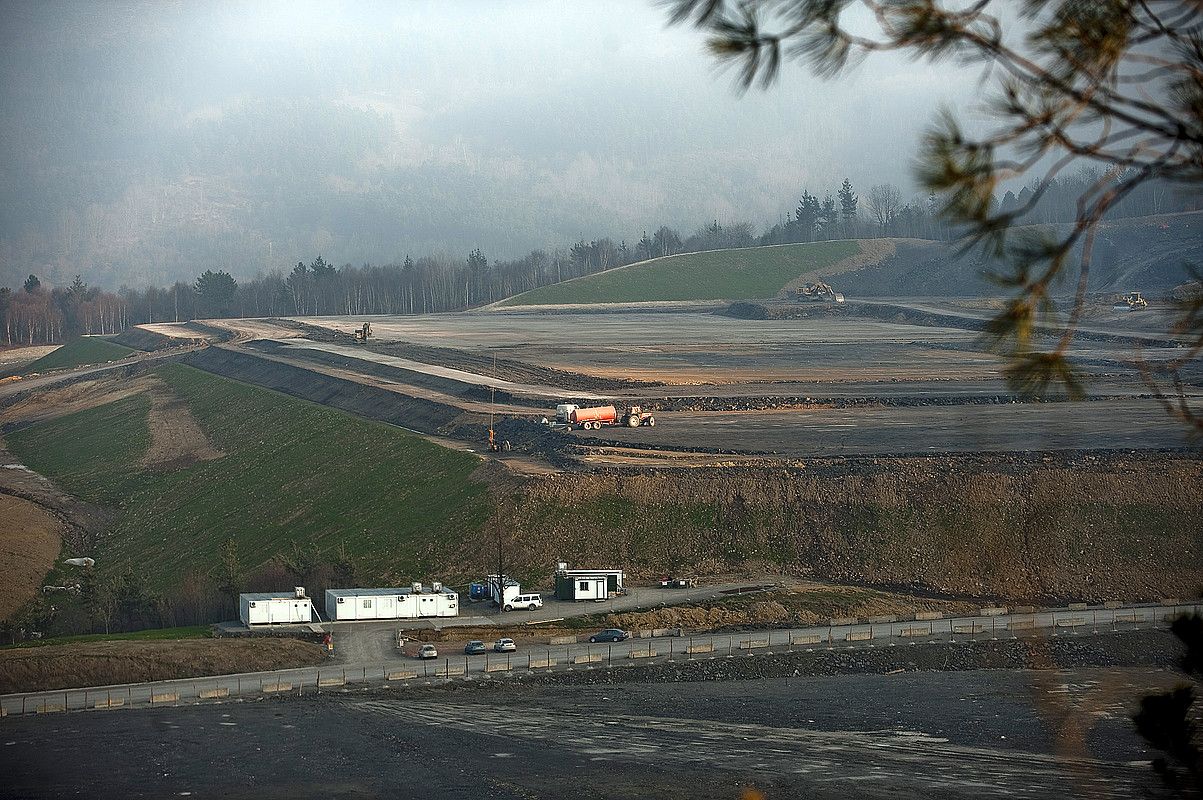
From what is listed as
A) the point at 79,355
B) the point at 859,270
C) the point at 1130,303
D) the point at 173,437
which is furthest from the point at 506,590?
the point at 859,270

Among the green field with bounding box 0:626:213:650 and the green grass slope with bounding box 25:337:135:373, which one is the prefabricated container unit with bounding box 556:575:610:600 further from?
the green grass slope with bounding box 25:337:135:373

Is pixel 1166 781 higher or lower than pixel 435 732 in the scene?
higher

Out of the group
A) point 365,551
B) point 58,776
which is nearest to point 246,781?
point 58,776

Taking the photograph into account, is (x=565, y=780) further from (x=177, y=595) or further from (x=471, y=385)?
(x=471, y=385)

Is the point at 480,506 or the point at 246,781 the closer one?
the point at 246,781

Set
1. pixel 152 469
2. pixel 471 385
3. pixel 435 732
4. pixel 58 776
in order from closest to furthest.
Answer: pixel 58 776 → pixel 435 732 → pixel 152 469 → pixel 471 385

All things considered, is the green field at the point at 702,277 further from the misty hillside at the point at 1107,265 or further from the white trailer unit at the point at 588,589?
the white trailer unit at the point at 588,589


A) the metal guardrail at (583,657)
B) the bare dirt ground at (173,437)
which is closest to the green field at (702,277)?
the bare dirt ground at (173,437)
